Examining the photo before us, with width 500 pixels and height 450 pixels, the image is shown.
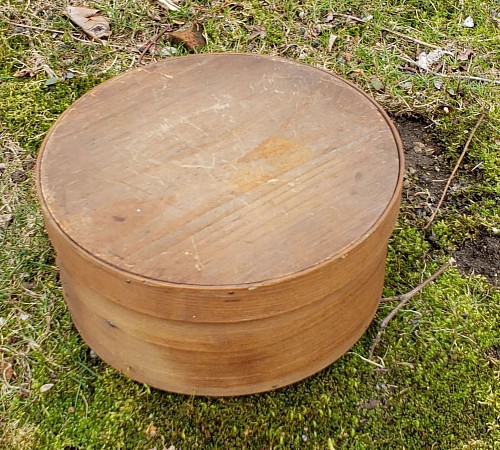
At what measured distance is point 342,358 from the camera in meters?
2.30

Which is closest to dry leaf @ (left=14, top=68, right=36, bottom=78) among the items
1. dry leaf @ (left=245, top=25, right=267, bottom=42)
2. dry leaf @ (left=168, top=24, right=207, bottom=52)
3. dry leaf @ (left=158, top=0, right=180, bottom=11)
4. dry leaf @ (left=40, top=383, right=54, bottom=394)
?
dry leaf @ (left=168, top=24, right=207, bottom=52)

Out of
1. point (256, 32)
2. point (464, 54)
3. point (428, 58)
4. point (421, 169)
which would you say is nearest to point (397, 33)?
point (428, 58)

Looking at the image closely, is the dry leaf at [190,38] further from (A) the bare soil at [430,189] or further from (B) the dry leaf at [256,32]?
(A) the bare soil at [430,189]

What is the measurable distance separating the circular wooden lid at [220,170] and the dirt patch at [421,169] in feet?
2.79

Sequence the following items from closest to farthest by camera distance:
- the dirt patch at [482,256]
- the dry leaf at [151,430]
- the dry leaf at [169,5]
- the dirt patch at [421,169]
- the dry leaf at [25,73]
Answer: the dry leaf at [151,430] → the dirt patch at [482,256] → the dirt patch at [421,169] → the dry leaf at [25,73] → the dry leaf at [169,5]

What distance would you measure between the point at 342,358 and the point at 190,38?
218cm

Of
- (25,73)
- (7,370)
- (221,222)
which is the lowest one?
(7,370)

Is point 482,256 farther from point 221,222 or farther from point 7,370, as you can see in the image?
point 7,370

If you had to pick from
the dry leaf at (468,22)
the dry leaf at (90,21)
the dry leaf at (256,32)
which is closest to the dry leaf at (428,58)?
the dry leaf at (468,22)

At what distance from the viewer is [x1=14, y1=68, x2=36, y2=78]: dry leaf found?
11.6ft

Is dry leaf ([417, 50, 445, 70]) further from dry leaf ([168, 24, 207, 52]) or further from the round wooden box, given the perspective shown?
the round wooden box

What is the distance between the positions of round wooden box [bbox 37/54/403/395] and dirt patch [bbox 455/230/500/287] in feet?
2.03

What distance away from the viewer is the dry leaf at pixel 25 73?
3539 millimetres

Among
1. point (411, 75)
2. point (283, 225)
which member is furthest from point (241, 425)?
point (411, 75)
